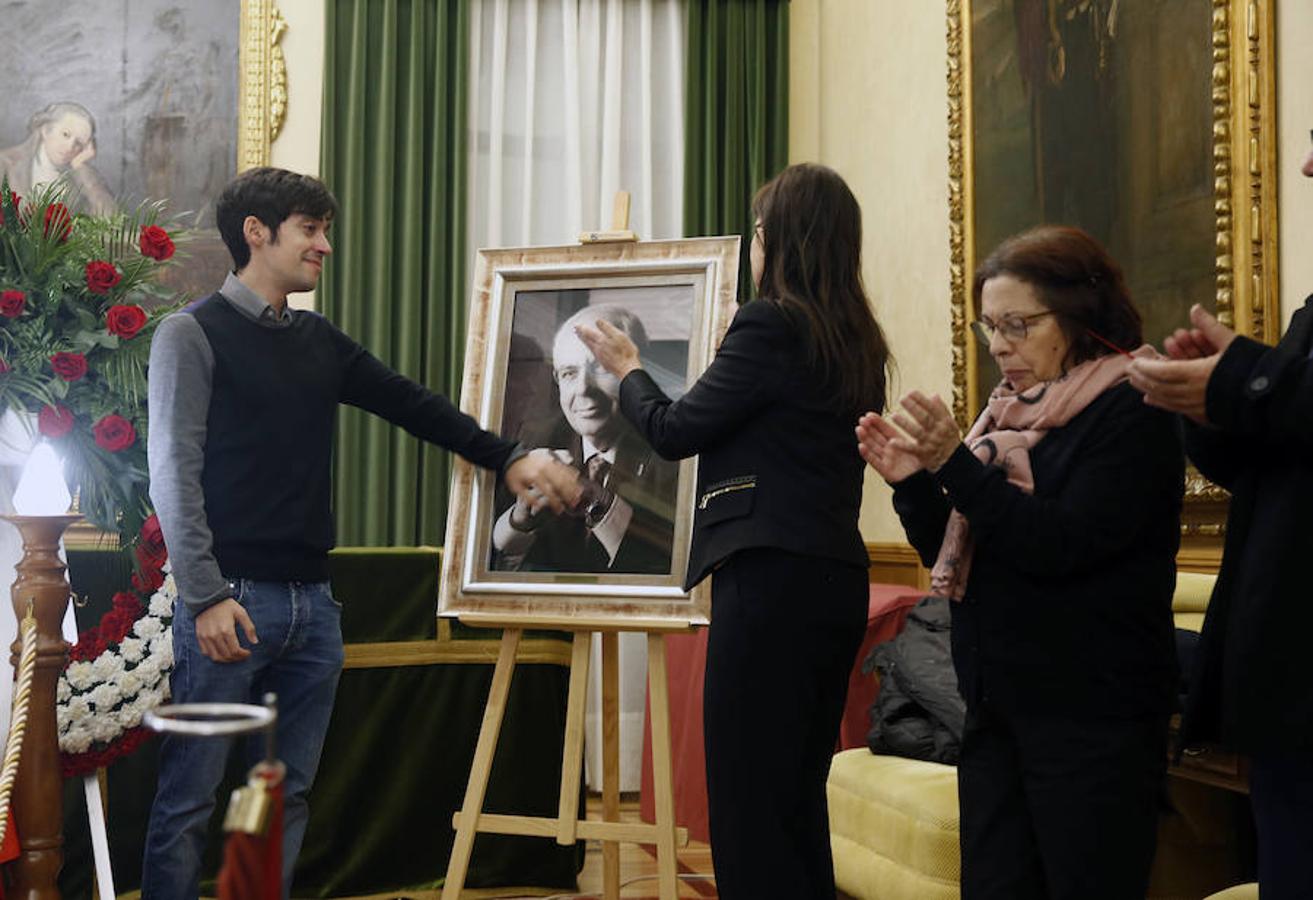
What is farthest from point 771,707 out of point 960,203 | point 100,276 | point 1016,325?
point 960,203

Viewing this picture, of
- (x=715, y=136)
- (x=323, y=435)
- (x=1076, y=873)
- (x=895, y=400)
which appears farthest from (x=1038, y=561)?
(x=715, y=136)

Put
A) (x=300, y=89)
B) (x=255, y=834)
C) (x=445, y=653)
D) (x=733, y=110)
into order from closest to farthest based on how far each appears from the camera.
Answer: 1. (x=255, y=834)
2. (x=445, y=653)
3. (x=300, y=89)
4. (x=733, y=110)

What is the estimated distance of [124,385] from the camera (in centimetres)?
277

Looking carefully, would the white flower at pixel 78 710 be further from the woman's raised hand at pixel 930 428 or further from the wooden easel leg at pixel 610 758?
the woman's raised hand at pixel 930 428

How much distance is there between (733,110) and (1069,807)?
4615 mm

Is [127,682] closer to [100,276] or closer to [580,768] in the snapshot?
[100,276]

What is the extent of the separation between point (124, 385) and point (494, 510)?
0.85m

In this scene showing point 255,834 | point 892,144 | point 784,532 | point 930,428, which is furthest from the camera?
point 892,144

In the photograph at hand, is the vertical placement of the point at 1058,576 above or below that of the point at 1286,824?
above

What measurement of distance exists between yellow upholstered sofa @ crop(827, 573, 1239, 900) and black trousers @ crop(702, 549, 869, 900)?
3.11 ft

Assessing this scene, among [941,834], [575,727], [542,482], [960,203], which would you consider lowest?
[941,834]

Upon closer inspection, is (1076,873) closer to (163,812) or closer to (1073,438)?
(1073,438)

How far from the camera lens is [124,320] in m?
2.73

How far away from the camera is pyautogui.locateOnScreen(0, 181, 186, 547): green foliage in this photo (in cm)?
270
